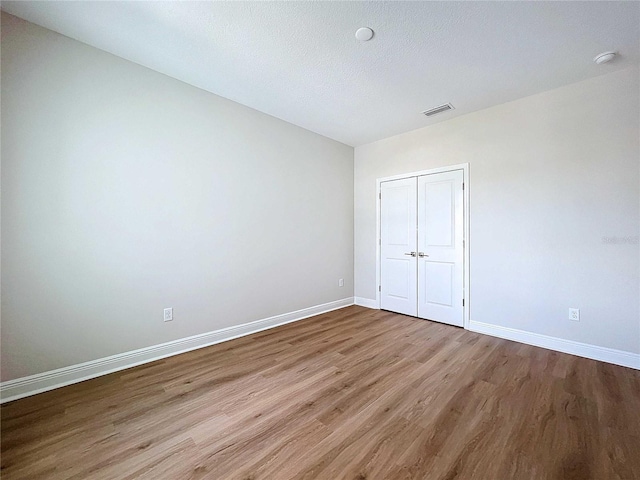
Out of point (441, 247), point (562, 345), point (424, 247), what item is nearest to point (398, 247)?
point (424, 247)

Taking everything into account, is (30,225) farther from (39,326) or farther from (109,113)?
(109,113)

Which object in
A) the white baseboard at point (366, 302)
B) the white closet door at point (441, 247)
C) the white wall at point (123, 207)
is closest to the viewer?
the white wall at point (123, 207)

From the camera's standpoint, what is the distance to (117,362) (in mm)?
A: 2338

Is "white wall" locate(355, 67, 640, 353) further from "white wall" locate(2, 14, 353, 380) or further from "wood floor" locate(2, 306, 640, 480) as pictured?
"white wall" locate(2, 14, 353, 380)

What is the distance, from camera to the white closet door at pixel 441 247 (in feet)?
11.4

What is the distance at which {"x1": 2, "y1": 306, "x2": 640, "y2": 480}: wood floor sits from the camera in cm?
135

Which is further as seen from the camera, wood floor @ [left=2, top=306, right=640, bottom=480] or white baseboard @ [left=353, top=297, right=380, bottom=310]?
white baseboard @ [left=353, top=297, right=380, bottom=310]

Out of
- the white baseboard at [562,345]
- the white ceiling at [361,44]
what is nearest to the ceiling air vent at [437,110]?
the white ceiling at [361,44]

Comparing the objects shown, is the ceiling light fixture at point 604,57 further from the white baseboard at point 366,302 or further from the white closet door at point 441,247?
the white baseboard at point 366,302

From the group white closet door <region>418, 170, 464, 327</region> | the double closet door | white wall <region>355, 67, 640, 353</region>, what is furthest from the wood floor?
the double closet door

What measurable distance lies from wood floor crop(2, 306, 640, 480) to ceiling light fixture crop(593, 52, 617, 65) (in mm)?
2792

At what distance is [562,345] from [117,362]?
4432 mm

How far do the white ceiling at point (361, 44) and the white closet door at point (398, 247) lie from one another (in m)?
1.40

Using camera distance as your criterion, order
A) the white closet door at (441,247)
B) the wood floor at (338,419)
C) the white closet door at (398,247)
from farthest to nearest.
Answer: the white closet door at (398,247), the white closet door at (441,247), the wood floor at (338,419)
